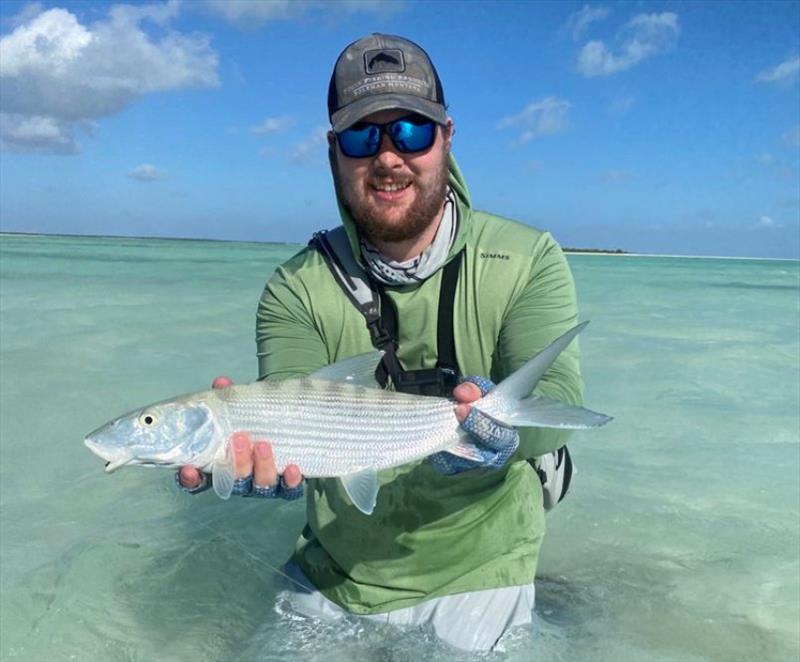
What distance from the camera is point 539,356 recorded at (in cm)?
242

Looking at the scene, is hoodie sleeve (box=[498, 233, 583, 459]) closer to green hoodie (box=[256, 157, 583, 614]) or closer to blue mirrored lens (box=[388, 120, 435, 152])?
green hoodie (box=[256, 157, 583, 614])

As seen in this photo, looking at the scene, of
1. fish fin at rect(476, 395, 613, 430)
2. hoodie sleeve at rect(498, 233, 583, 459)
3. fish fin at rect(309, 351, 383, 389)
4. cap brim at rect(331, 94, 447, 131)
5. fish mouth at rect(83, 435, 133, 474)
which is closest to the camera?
fish fin at rect(476, 395, 613, 430)

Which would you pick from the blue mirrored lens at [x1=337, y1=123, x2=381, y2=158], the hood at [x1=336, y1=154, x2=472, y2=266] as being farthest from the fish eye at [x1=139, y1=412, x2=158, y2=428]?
the blue mirrored lens at [x1=337, y1=123, x2=381, y2=158]

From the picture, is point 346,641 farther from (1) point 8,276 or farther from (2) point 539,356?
(1) point 8,276

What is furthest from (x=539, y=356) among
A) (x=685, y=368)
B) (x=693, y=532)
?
(x=685, y=368)

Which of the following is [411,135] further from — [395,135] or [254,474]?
[254,474]

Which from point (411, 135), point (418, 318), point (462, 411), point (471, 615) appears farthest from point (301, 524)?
point (411, 135)

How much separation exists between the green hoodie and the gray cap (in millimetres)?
367

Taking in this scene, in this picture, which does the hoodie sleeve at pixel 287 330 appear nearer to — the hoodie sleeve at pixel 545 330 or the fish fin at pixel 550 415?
the hoodie sleeve at pixel 545 330

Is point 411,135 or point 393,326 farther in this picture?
point 393,326

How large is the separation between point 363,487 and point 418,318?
82cm

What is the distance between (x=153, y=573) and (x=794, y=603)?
10.3ft

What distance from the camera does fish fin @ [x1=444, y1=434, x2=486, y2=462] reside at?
102 inches

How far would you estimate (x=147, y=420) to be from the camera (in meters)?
2.49
